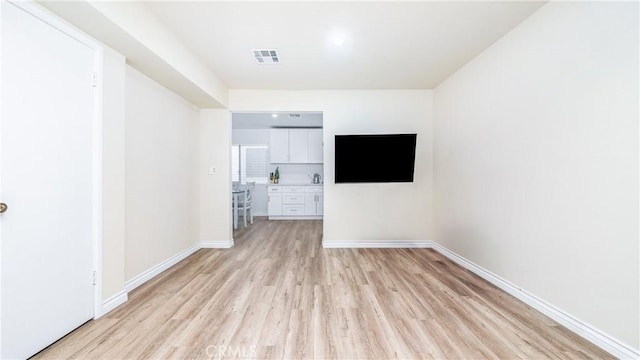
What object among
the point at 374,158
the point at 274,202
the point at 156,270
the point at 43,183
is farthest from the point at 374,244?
the point at 43,183

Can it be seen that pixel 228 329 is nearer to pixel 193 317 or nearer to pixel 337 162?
pixel 193 317

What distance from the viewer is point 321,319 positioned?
1791 millimetres

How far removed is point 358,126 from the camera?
12.1 ft

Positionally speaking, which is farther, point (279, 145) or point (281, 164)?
point (281, 164)

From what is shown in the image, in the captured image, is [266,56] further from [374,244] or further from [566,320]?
[566,320]

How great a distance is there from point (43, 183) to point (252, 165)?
5.25m

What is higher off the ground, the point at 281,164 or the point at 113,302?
the point at 281,164

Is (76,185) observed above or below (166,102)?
below

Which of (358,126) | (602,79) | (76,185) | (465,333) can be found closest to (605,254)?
(465,333)

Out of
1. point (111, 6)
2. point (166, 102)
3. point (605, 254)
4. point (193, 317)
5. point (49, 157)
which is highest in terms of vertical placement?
point (111, 6)

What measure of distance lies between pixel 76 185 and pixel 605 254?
354 cm

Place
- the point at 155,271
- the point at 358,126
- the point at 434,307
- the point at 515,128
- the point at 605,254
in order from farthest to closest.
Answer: the point at 358,126 < the point at 155,271 < the point at 515,128 < the point at 434,307 < the point at 605,254

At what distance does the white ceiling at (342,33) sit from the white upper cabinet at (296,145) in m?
3.12

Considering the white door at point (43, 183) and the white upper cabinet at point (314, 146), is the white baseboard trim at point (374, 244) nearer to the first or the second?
the white door at point (43, 183)
